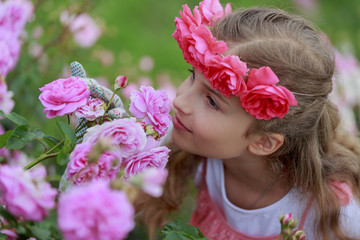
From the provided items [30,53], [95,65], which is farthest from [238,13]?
[95,65]

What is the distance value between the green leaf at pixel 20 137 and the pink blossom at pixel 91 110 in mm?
104

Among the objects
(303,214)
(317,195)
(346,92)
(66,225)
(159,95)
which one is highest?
(66,225)

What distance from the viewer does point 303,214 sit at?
154 cm

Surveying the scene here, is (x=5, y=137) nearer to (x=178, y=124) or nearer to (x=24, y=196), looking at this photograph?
(x=24, y=196)

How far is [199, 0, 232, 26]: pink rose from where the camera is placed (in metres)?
1.30

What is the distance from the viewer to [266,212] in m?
1.59

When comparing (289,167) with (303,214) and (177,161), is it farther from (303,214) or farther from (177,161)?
(177,161)

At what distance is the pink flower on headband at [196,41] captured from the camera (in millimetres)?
1151

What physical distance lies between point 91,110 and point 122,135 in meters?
0.16

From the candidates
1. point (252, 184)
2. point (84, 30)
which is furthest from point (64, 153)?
→ point (84, 30)

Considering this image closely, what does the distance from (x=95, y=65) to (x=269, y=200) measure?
1.54 m

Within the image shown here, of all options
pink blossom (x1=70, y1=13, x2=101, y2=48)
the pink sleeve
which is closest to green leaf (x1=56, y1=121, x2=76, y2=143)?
the pink sleeve

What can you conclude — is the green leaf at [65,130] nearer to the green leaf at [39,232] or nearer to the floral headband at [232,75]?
the green leaf at [39,232]

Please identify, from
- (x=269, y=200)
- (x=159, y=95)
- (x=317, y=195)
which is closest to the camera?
(x=159, y=95)
